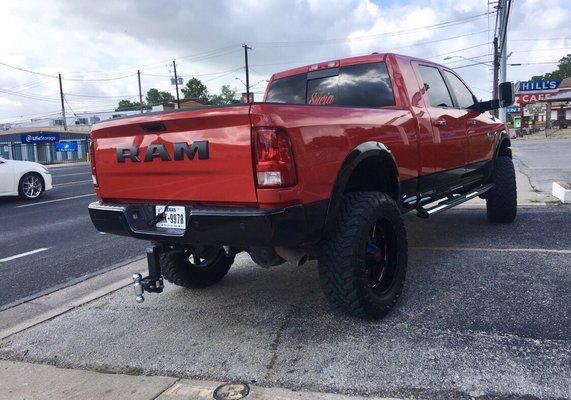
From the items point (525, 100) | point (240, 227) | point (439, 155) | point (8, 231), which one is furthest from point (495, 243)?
point (525, 100)

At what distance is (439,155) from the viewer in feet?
15.5

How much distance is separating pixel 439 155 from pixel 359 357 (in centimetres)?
236

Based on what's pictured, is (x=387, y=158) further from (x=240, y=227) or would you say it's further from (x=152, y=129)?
(x=152, y=129)

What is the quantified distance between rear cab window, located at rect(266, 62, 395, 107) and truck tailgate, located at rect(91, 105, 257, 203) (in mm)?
1931

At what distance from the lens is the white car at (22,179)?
11.6 metres

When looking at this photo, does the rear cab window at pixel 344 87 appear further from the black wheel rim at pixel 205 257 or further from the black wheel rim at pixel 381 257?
the black wheel rim at pixel 205 257

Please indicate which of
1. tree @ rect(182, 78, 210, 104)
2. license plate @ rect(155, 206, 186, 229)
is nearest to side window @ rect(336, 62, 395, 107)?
license plate @ rect(155, 206, 186, 229)

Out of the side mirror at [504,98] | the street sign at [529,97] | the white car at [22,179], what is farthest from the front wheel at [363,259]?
the street sign at [529,97]

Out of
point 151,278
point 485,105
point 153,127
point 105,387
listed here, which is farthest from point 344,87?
point 105,387

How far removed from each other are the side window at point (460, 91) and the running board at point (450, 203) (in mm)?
960

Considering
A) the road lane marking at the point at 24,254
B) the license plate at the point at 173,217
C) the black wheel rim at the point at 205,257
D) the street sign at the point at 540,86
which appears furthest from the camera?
the street sign at the point at 540,86

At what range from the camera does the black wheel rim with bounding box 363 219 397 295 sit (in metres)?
3.66

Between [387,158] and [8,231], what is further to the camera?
[8,231]

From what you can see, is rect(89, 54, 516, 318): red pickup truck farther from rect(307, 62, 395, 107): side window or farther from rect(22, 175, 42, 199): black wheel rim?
rect(22, 175, 42, 199): black wheel rim
